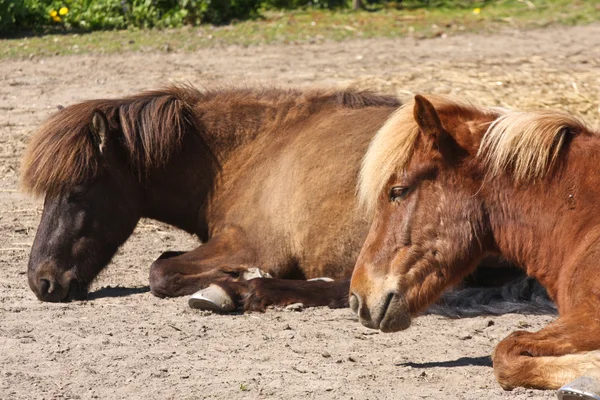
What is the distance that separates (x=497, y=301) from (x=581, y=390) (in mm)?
2101

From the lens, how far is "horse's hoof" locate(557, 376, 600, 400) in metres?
3.65

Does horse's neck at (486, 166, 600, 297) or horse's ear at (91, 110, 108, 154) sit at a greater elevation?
horse's neck at (486, 166, 600, 297)

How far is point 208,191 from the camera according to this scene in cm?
646

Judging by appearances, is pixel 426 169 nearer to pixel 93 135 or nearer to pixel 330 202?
pixel 330 202

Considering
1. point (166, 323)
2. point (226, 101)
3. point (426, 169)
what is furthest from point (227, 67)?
point (426, 169)

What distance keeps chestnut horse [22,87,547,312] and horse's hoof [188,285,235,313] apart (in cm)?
9

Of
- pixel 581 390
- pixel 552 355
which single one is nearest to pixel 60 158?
pixel 552 355

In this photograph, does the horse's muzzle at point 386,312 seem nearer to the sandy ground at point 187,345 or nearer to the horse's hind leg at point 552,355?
the sandy ground at point 187,345

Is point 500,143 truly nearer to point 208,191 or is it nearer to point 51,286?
point 208,191

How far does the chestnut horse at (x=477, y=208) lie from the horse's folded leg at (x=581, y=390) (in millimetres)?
510

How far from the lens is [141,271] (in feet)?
22.1

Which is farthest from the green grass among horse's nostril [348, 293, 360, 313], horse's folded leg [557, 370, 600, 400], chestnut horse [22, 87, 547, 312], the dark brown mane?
horse's folded leg [557, 370, 600, 400]

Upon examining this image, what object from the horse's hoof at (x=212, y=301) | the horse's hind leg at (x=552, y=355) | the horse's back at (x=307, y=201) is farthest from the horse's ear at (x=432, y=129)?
the horse's hoof at (x=212, y=301)

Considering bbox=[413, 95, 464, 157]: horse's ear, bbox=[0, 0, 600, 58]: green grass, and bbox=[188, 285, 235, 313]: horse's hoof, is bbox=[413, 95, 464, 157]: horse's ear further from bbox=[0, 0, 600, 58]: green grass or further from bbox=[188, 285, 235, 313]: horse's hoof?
bbox=[0, 0, 600, 58]: green grass
